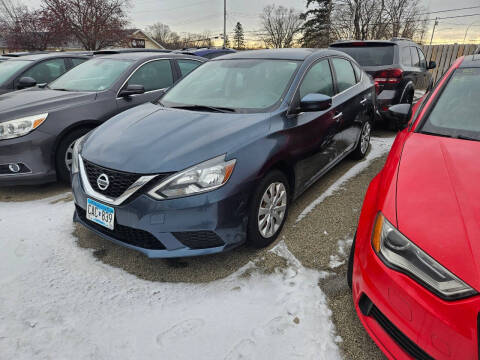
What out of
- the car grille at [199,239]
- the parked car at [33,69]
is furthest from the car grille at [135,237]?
the parked car at [33,69]

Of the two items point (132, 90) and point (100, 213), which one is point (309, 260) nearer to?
point (100, 213)

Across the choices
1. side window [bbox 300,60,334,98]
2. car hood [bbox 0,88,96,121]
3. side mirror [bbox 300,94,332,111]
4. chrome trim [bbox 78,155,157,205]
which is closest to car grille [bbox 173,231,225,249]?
chrome trim [bbox 78,155,157,205]

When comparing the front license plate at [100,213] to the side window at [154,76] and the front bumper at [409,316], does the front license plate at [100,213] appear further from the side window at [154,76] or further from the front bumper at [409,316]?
the side window at [154,76]

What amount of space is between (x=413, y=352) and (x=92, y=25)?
23.0 metres

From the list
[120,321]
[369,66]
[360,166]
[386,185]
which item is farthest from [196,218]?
[369,66]

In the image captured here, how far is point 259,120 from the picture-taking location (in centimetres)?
247

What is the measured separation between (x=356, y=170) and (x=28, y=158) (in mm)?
3885

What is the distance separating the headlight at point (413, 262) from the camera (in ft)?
4.08

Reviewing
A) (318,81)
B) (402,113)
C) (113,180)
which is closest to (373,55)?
(318,81)

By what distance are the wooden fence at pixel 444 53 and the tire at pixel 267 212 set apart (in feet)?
43.9

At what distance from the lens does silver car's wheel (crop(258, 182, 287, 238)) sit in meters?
2.46

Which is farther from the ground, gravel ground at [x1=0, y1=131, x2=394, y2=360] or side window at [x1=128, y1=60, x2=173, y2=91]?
side window at [x1=128, y1=60, x2=173, y2=91]

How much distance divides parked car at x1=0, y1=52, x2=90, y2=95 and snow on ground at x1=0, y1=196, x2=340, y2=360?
3.80 meters

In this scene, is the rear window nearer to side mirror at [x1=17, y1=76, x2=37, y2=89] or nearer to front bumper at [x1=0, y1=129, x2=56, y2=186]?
front bumper at [x1=0, y1=129, x2=56, y2=186]
